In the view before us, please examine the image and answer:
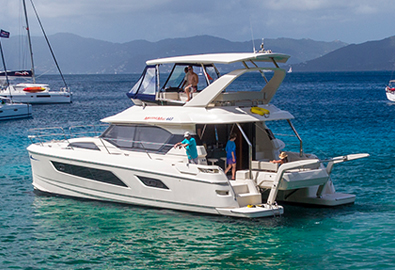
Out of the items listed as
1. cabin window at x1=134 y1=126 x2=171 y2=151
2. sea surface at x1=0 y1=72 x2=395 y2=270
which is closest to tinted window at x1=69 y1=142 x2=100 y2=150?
cabin window at x1=134 y1=126 x2=171 y2=151

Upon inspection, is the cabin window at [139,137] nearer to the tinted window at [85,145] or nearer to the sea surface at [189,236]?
the tinted window at [85,145]

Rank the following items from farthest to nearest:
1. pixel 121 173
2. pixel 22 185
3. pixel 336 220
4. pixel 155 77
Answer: pixel 22 185
pixel 155 77
pixel 121 173
pixel 336 220

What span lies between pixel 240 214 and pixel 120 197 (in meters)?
3.54

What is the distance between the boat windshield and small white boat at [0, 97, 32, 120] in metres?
27.1

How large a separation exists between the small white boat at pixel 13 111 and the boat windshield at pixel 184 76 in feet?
88.9

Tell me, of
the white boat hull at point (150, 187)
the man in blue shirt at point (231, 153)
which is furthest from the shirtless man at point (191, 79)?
the white boat hull at point (150, 187)

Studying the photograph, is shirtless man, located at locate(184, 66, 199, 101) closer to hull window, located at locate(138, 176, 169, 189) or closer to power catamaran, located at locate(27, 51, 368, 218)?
power catamaran, located at locate(27, 51, 368, 218)

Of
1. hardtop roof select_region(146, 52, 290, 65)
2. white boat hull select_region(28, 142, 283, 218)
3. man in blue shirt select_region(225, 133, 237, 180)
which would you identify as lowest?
white boat hull select_region(28, 142, 283, 218)

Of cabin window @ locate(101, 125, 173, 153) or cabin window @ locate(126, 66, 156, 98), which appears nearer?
cabin window @ locate(101, 125, 173, 153)

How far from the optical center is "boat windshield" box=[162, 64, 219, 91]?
14.2 metres

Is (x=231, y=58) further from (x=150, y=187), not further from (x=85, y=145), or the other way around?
(x=85, y=145)

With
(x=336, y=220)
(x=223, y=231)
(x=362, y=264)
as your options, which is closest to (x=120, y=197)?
(x=223, y=231)

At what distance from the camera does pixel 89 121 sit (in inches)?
1511

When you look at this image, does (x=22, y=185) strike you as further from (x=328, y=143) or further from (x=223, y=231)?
(x=328, y=143)
